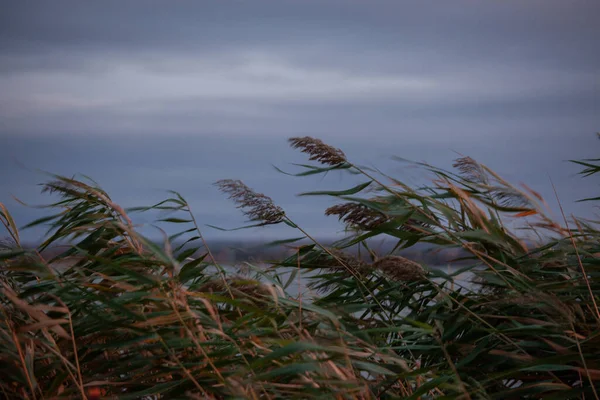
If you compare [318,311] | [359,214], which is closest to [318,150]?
[359,214]

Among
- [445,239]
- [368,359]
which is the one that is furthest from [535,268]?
[368,359]

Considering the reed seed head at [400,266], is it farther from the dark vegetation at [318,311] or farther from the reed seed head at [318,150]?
the reed seed head at [318,150]

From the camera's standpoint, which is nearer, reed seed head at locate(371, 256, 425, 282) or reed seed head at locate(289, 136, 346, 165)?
reed seed head at locate(371, 256, 425, 282)

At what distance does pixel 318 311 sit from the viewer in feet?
6.09

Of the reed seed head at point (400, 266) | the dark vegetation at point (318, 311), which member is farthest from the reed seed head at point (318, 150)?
the reed seed head at point (400, 266)

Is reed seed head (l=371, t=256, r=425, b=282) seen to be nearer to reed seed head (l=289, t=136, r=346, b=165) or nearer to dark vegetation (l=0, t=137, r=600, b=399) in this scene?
dark vegetation (l=0, t=137, r=600, b=399)

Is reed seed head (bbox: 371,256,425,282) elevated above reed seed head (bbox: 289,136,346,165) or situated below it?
below

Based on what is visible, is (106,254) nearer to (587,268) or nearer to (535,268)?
(535,268)

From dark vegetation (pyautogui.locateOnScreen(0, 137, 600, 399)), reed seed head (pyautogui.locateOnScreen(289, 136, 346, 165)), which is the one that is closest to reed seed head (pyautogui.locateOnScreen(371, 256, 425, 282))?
dark vegetation (pyautogui.locateOnScreen(0, 137, 600, 399))

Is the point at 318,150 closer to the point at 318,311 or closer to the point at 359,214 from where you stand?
the point at 359,214

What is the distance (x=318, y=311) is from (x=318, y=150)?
737 mm

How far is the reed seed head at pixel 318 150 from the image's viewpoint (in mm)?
2367

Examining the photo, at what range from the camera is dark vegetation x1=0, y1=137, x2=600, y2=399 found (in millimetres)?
1804

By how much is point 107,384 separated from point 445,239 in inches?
52.0
